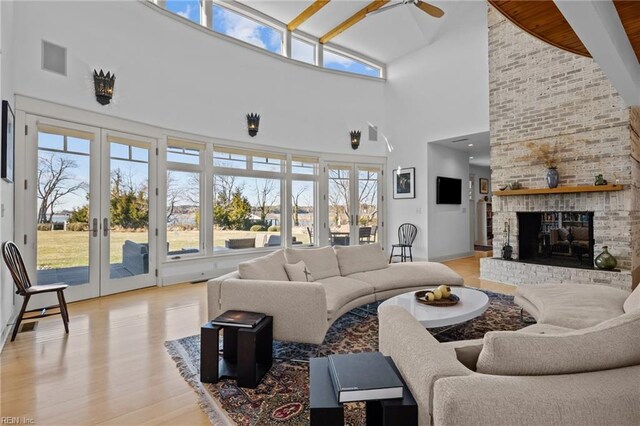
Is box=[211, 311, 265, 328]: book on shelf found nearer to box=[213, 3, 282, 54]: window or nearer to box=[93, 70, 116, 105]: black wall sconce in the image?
box=[93, 70, 116, 105]: black wall sconce

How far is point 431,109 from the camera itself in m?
7.23

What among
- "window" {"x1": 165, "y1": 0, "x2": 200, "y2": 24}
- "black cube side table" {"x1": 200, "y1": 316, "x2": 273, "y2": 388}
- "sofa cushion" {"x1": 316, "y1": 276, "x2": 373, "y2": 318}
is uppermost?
"window" {"x1": 165, "y1": 0, "x2": 200, "y2": 24}

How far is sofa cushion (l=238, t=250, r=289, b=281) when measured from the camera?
9.51ft

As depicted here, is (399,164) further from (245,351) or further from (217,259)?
(245,351)

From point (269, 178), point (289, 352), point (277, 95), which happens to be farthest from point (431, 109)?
point (289, 352)

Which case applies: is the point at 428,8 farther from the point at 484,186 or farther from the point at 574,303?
the point at 484,186

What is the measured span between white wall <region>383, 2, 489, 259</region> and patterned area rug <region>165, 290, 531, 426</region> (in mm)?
4079

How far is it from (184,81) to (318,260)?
392cm

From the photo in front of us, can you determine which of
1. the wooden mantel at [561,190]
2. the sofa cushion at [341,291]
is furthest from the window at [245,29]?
the wooden mantel at [561,190]

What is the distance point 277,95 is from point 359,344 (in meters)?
5.40

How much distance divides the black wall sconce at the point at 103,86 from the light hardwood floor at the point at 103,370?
2803 millimetres

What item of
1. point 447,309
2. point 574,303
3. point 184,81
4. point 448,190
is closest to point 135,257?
point 184,81

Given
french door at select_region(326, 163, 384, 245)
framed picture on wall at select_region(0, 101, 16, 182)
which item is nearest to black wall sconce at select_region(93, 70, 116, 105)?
framed picture on wall at select_region(0, 101, 16, 182)

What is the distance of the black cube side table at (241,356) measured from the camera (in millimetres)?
2219
